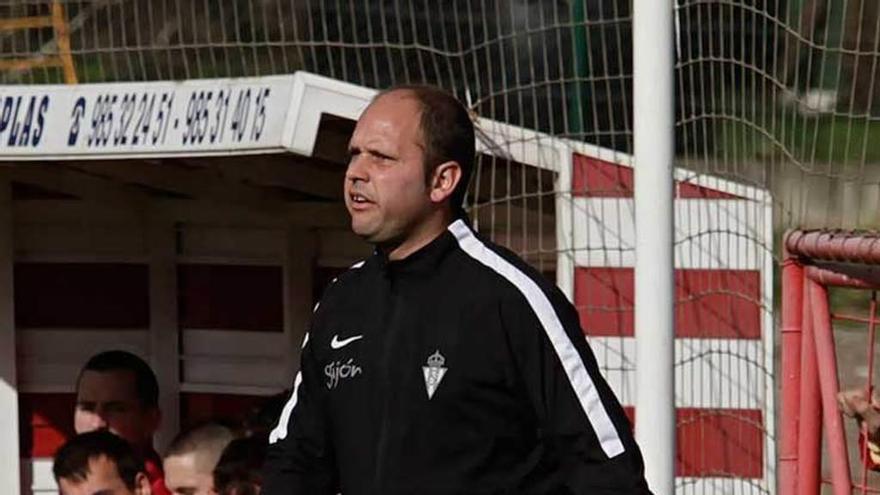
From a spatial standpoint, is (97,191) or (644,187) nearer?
(644,187)

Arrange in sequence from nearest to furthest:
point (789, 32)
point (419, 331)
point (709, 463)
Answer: point (419, 331) → point (789, 32) → point (709, 463)

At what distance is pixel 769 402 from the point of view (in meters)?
6.24

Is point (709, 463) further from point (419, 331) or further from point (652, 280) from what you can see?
point (419, 331)

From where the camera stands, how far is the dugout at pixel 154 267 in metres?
7.38

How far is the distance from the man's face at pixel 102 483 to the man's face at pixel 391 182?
3342mm

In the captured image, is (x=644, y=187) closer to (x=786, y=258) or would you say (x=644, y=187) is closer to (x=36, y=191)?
(x=786, y=258)

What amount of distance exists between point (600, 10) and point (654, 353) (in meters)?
1.07

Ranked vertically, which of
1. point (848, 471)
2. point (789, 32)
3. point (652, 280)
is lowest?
point (848, 471)

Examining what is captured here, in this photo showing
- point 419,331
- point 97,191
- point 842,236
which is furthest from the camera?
point 97,191

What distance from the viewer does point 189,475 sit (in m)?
7.33

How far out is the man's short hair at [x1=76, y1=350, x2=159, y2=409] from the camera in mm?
7984

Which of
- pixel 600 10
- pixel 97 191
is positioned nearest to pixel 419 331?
pixel 600 10

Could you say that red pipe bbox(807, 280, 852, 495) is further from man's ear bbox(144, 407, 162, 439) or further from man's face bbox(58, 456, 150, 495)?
man's ear bbox(144, 407, 162, 439)

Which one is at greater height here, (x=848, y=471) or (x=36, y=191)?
(x=36, y=191)
